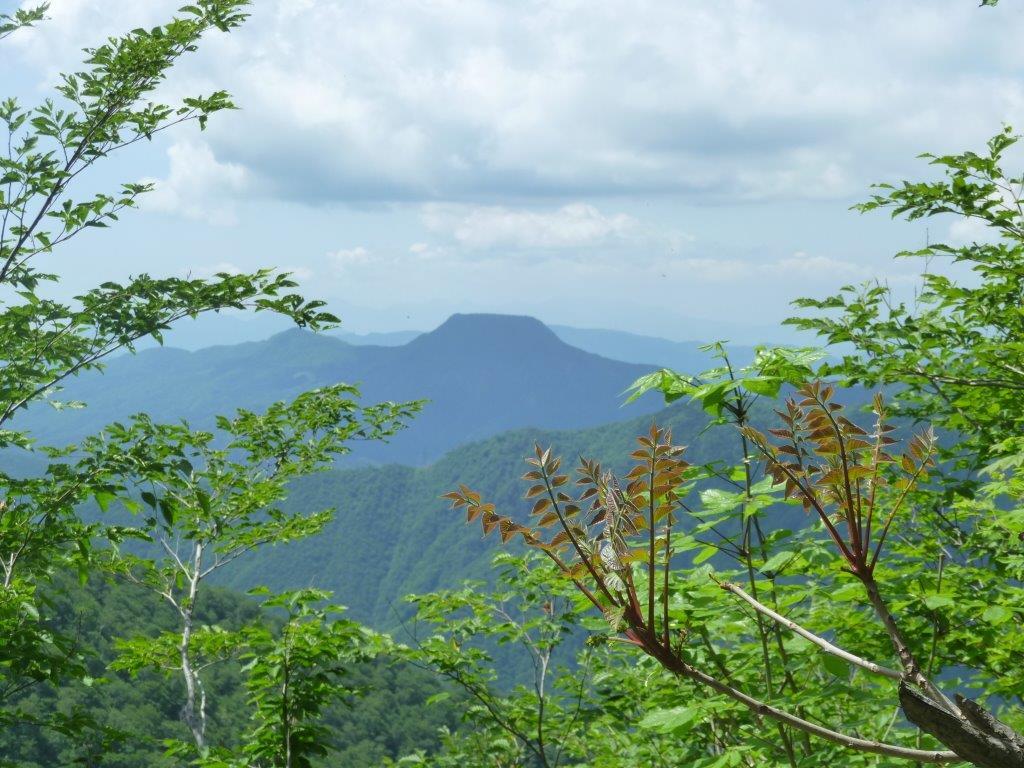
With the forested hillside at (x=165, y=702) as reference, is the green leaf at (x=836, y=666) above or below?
above

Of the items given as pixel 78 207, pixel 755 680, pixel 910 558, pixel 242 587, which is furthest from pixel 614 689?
pixel 242 587

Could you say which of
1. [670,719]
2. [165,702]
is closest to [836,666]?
[670,719]

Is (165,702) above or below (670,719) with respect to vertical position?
below

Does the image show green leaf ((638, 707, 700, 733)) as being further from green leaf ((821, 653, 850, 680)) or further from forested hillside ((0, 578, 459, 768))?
forested hillside ((0, 578, 459, 768))

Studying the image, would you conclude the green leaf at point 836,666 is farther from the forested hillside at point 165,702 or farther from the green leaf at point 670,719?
the forested hillside at point 165,702

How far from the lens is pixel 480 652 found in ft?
23.4

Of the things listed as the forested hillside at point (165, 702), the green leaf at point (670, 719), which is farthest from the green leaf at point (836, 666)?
the forested hillside at point (165, 702)

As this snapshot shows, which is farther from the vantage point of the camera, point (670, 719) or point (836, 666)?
point (836, 666)

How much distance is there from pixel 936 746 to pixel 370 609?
660 ft

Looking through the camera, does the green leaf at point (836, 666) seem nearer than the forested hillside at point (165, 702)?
Yes

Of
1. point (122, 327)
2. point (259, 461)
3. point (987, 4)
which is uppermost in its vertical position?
point (987, 4)

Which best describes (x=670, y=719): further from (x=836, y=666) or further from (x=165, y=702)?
(x=165, y=702)

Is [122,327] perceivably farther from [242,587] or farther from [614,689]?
[242,587]

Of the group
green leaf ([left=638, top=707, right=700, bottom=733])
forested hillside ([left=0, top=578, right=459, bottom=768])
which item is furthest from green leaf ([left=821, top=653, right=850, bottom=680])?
forested hillside ([left=0, top=578, right=459, bottom=768])
